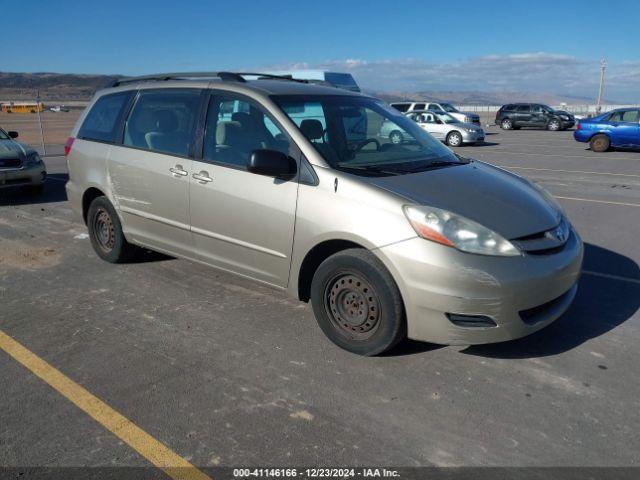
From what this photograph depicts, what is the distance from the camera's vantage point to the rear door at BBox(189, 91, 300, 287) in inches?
156

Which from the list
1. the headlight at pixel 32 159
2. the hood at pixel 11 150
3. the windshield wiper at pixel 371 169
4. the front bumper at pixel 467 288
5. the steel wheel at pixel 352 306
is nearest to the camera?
the front bumper at pixel 467 288

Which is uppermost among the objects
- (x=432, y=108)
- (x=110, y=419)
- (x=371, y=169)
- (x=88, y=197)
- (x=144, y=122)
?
(x=144, y=122)

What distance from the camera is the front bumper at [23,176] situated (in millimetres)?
9188

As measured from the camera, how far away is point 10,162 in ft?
30.6

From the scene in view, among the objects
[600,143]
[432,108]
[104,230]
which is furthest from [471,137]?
[104,230]

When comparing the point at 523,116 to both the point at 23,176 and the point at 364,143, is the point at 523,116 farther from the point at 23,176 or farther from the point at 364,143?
the point at 364,143

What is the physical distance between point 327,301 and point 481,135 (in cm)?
1969

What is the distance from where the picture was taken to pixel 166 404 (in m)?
3.13

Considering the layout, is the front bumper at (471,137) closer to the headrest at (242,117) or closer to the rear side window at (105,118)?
the rear side window at (105,118)

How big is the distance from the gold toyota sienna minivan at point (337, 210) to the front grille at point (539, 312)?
10 mm

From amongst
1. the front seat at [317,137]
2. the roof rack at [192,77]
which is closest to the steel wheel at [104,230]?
the roof rack at [192,77]

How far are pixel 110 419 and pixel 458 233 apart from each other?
2213mm

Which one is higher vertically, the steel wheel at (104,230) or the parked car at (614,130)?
the parked car at (614,130)

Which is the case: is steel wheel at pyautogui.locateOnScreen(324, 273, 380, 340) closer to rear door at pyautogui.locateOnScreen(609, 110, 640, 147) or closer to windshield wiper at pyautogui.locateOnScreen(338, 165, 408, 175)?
windshield wiper at pyautogui.locateOnScreen(338, 165, 408, 175)
